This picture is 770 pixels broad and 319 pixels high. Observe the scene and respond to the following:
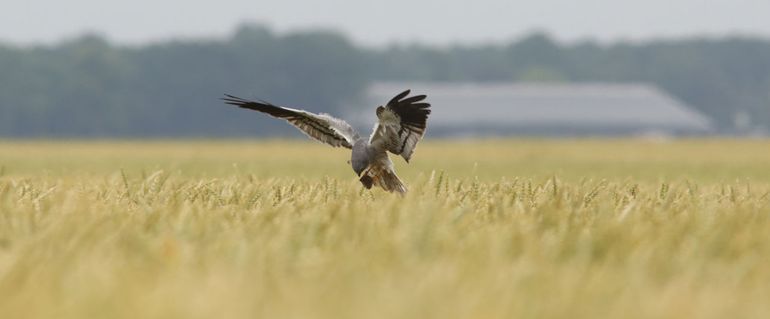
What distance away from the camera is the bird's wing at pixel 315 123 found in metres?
8.38

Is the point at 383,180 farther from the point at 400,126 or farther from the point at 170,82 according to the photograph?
the point at 170,82

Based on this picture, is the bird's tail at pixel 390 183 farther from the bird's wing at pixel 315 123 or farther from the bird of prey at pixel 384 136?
the bird's wing at pixel 315 123

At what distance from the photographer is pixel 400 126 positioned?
8094mm

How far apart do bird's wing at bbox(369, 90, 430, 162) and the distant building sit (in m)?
118

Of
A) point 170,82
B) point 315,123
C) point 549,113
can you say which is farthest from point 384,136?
point 170,82

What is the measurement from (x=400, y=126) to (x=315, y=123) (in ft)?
2.44

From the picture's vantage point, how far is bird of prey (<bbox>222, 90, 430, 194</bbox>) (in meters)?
8.00

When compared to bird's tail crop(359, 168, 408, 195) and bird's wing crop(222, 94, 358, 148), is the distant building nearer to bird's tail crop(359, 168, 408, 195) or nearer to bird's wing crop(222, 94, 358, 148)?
bird's wing crop(222, 94, 358, 148)

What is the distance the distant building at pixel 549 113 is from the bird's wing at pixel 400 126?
389 ft

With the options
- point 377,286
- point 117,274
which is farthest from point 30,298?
point 377,286

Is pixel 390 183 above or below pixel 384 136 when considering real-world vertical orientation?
below

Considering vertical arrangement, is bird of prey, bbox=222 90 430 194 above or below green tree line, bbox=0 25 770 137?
below

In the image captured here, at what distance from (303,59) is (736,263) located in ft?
434

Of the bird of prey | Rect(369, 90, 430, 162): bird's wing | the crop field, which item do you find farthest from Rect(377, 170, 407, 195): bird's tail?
the crop field
